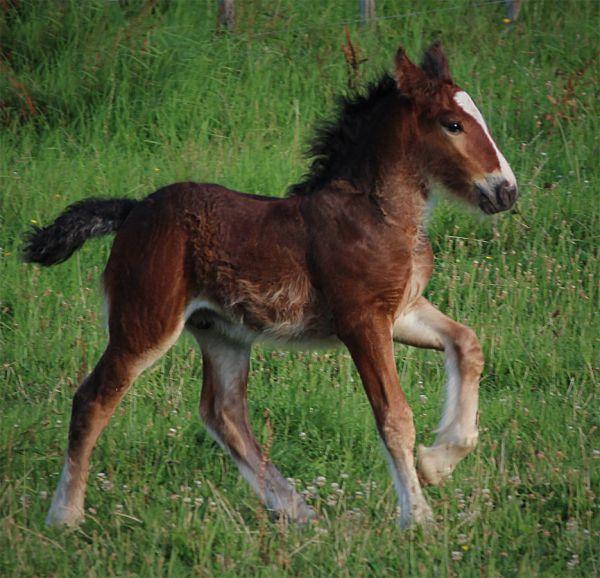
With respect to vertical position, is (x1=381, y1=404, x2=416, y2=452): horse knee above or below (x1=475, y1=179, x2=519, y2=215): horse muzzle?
below

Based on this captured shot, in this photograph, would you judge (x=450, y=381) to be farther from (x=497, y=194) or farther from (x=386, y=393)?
(x=497, y=194)

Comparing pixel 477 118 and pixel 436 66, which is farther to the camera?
pixel 436 66

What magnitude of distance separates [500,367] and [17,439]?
254cm

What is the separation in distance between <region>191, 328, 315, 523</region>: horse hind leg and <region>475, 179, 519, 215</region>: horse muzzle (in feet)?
4.41

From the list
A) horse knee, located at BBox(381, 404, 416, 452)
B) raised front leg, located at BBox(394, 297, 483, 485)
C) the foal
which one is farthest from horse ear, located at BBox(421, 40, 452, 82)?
horse knee, located at BBox(381, 404, 416, 452)

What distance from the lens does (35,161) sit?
8547 mm

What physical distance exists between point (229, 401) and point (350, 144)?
1309 millimetres

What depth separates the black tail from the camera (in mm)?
5441

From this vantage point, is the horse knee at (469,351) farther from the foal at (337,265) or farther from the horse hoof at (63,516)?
the horse hoof at (63,516)

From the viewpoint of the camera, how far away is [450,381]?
17.1 feet

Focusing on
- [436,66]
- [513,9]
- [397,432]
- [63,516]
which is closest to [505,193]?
[436,66]

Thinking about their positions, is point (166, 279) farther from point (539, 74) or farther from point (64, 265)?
point (539, 74)

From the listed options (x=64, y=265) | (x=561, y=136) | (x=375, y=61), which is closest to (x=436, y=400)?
(x=64, y=265)

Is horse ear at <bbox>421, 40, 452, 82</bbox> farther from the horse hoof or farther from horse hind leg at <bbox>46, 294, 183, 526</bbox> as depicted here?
the horse hoof
